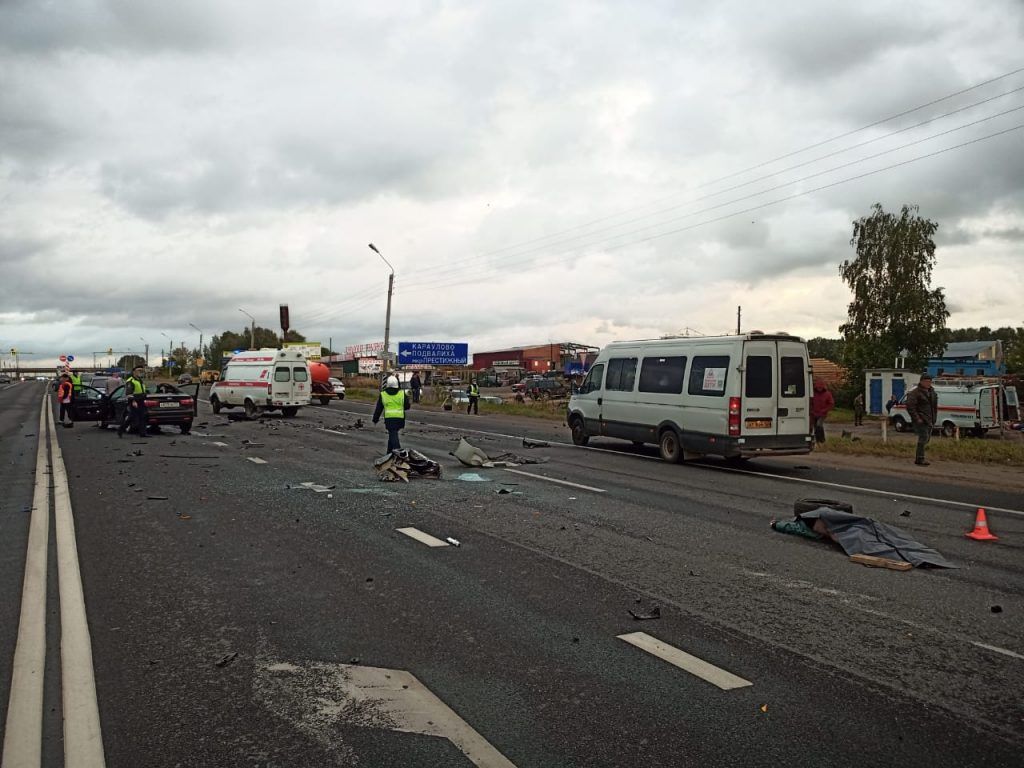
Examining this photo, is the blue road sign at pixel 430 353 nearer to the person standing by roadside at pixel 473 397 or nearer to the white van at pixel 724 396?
the person standing by roadside at pixel 473 397

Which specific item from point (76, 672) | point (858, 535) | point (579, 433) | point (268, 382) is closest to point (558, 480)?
point (858, 535)

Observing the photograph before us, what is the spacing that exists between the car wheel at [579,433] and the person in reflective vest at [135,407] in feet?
37.5

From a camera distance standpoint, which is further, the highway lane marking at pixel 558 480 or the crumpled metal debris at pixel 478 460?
the crumpled metal debris at pixel 478 460

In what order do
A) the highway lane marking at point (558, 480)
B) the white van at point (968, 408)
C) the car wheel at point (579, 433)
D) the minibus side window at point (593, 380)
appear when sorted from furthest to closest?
the white van at point (968, 408) → the car wheel at point (579, 433) → the minibus side window at point (593, 380) → the highway lane marking at point (558, 480)

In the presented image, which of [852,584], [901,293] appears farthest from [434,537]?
[901,293]

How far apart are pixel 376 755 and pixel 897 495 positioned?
10.0m

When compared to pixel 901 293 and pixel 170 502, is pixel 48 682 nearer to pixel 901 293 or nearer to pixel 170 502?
Answer: pixel 170 502

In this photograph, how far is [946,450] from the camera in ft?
55.0

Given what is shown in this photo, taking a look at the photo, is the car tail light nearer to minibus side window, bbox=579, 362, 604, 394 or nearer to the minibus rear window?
the minibus rear window

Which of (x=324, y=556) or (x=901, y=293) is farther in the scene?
(x=901, y=293)

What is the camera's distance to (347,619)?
4.97m

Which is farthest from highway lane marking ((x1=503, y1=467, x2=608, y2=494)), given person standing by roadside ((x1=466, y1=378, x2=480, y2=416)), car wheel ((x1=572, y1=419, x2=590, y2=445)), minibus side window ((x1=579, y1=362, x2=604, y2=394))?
person standing by roadside ((x1=466, y1=378, x2=480, y2=416))

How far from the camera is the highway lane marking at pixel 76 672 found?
3.28 m

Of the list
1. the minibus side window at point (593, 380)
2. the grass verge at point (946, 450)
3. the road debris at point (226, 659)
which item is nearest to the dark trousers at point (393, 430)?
the minibus side window at point (593, 380)
